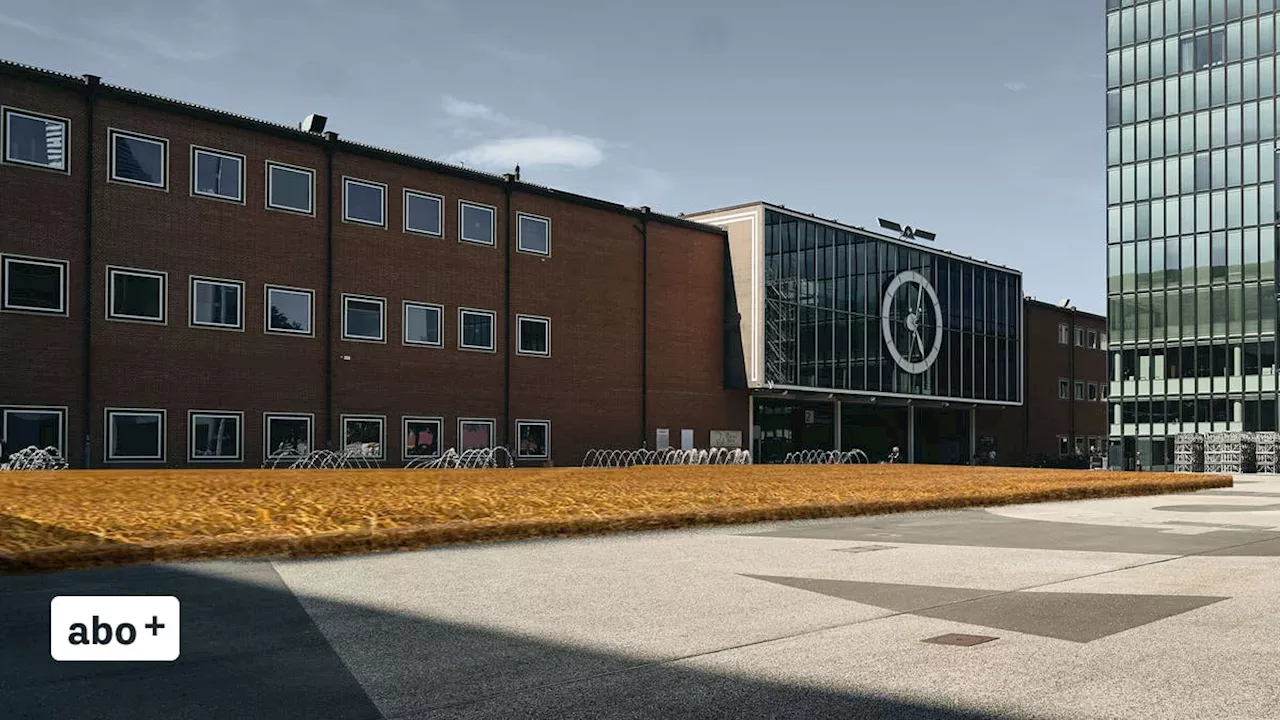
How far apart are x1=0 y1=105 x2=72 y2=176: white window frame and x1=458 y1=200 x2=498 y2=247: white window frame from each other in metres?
14.7

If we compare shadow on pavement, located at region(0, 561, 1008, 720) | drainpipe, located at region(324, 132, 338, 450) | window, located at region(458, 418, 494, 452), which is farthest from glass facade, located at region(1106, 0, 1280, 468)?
shadow on pavement, located at region(0, 561, 1008, 720)

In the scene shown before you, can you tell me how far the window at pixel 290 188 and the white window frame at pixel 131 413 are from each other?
8.05m

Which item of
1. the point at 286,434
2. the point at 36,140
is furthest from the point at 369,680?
the point at 286,434

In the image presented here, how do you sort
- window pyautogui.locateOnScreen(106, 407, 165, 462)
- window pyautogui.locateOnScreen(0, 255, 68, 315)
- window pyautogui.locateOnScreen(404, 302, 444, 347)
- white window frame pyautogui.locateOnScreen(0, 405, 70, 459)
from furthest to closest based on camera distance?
window pyautogui.locateOnScreen(404, 302, 444, 347) < window pyautogui.locateOnScreen(106, 407, 165, 462) < window pyautogui.locateOnScreen(0, 255, 68, 315) < white window frame pyautogui.locateOnScreen(0, 405, 70, 459)

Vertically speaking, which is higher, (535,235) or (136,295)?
(535,235)

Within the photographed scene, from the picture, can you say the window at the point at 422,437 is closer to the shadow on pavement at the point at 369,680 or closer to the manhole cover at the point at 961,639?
the shadow on pavement at the point at 369,680

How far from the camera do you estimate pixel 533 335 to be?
4806 cm

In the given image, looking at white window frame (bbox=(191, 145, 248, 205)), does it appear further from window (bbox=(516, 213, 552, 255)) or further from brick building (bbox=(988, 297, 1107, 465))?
brick building (bbox=(988, 297, 1107, 465))

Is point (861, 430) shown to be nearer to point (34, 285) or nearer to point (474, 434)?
point (474, 434)

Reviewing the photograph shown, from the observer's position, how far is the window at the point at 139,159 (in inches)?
1417

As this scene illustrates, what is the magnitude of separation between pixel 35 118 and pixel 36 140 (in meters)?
0.63

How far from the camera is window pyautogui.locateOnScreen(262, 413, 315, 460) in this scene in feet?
128

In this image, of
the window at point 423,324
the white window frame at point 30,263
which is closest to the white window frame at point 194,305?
the white window frame at point 30,263

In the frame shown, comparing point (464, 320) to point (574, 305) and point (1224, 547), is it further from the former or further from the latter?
point (1224, 547)
